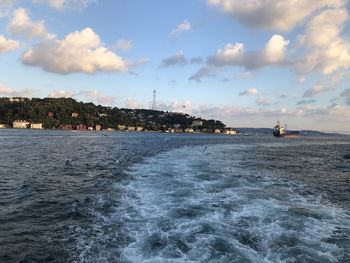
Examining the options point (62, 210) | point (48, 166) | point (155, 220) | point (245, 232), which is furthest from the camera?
point (48, 166)

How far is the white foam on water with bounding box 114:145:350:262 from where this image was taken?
1414 cm

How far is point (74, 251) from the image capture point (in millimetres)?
14352

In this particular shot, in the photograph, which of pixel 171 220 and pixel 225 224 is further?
pixel 171 220

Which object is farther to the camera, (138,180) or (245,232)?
(138,180)

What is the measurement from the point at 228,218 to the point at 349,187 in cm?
1812

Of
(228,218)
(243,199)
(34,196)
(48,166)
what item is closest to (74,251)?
(228,218)

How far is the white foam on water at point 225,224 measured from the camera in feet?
46.4

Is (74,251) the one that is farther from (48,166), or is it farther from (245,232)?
(48,166)

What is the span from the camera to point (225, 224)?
17.9 meters

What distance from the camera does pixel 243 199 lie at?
23875mm

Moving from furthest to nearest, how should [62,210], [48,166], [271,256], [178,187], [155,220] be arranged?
[48,166]
[178,187]
[62,210]
[155,220]
[271,256]

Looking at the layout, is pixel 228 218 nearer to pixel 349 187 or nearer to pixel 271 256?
pixel 271 256

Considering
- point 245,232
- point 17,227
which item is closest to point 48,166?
point 17,227

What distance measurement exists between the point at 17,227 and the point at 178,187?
1312 centimetres
